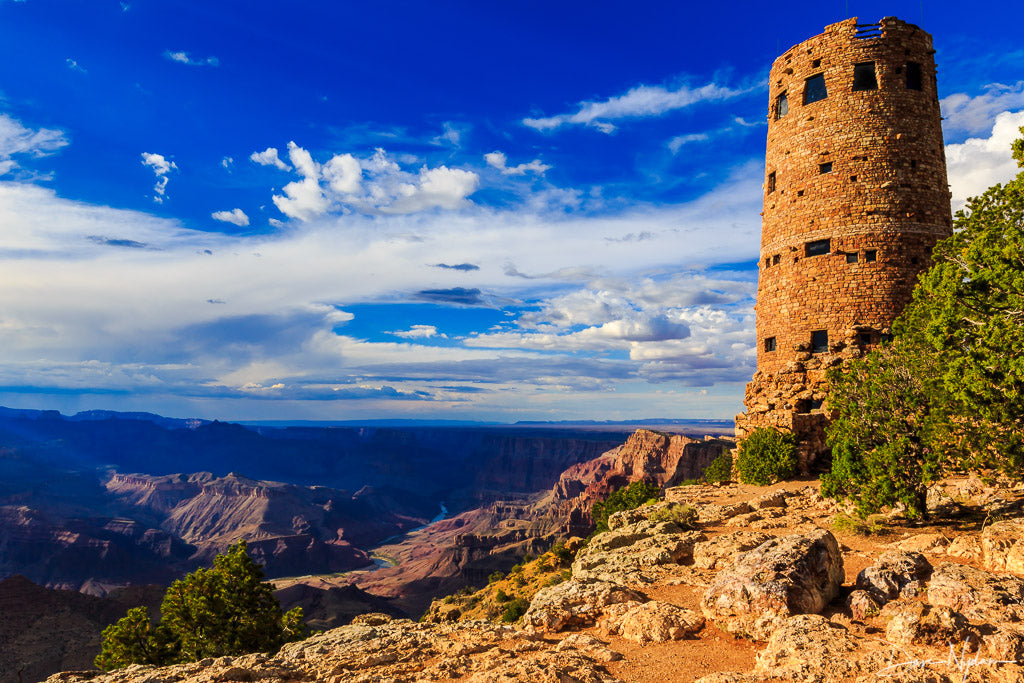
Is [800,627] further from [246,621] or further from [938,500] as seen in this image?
[246,621]

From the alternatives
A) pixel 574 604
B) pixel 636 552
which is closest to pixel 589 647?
pixel 574 604

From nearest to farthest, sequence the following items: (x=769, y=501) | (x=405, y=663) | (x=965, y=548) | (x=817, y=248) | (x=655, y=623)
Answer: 1. (x=405, y=663)
2. (x=655, y=623)
3. (x=965, y=548)
4. (x=769, y=501)
5. (x=817, y=248)

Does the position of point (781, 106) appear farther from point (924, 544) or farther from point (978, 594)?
point (978, 594)

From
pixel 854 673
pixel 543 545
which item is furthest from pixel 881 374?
pixel 543 545

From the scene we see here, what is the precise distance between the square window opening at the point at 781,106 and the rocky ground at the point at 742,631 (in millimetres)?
26441

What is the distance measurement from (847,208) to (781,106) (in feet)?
26.4

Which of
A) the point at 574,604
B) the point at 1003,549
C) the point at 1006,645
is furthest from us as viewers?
the point at 574,604

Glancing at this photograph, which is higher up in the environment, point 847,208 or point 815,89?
point 815,89

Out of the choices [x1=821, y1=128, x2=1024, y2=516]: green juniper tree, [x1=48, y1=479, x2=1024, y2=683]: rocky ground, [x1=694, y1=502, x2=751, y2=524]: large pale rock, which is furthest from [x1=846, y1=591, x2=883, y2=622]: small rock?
[x1=694, y1=502, x2=751, y2=524]: large pale rock

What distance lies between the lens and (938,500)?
19.0 metres

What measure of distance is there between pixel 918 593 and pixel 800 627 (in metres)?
3.10

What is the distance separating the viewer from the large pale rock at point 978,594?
9039 millimetres

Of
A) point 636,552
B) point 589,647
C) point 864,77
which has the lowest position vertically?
point 636,552

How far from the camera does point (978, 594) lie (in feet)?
31.1
